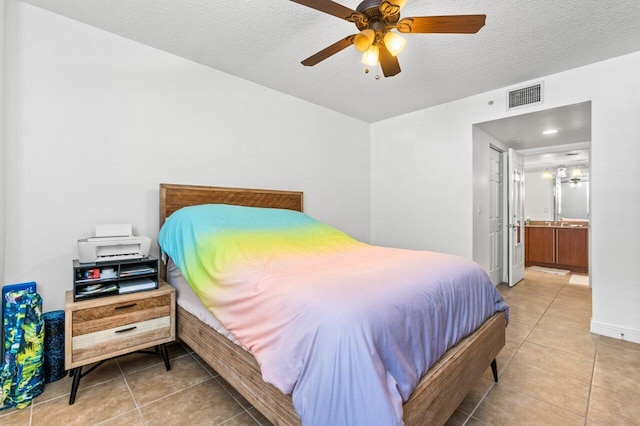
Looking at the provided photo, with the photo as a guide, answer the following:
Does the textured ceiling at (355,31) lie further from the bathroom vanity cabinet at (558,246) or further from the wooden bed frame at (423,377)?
the bathroom vanity cabinet at (558,246)

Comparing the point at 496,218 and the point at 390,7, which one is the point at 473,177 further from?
the point at 390,7

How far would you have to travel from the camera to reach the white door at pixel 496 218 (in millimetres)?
4289

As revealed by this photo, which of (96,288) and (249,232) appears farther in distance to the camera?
(249,232)

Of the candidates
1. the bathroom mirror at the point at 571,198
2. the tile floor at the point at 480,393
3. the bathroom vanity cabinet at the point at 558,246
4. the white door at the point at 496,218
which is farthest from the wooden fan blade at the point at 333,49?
the bathroom mirror at the point at 571,198

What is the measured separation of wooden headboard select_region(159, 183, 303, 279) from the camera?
2.56 metres

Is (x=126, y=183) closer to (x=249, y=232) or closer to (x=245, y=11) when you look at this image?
(x=249, y=232)

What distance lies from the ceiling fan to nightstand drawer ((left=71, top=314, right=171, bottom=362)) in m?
2.18

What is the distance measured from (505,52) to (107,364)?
4081 millimetres

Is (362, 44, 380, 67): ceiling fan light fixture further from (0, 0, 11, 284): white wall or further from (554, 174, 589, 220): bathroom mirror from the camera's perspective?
(554, 174, 589, 220): bathroom mirror

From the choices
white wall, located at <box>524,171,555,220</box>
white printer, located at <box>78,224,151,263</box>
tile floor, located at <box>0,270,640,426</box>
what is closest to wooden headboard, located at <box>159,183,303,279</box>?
white printer, located at <box>78,224,151,263</box>

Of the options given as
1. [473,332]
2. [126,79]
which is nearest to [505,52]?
[473,332]

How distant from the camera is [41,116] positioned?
6.84 ft

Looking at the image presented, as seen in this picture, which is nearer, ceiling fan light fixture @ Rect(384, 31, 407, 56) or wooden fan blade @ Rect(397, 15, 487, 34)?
wooden fan blade @ Rect(397, 15, 487, 34)

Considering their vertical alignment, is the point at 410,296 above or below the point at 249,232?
below
